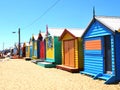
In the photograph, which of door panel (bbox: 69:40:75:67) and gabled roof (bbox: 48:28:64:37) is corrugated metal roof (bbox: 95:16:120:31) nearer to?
door panel (bbox: 69:40:75:67)

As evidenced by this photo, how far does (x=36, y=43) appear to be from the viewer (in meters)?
33.6

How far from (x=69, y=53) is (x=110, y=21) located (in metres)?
6.41

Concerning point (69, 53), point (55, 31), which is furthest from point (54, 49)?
point (69, 53)

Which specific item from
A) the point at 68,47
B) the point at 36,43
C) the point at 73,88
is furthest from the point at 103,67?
the point at 36,43

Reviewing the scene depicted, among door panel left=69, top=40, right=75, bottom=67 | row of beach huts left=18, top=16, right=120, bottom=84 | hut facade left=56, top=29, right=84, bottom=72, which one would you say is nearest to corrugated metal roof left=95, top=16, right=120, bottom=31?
row of beach huts left=18, top=16, right=120, bottom=84

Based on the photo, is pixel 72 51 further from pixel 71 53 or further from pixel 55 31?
pixel 55 31

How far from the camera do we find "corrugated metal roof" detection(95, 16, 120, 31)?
41.1 ft

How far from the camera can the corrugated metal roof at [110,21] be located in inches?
494

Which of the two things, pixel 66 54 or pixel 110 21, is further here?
pixel 66 54

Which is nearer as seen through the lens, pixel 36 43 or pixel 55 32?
pixel 55 32

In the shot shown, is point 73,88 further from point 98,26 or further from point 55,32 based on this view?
point 55,32

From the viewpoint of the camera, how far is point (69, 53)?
19.5m

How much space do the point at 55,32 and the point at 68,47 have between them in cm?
474

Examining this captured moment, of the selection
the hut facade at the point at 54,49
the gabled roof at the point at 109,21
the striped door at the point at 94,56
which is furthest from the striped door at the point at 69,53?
the gabled roof at the point at 109,21
